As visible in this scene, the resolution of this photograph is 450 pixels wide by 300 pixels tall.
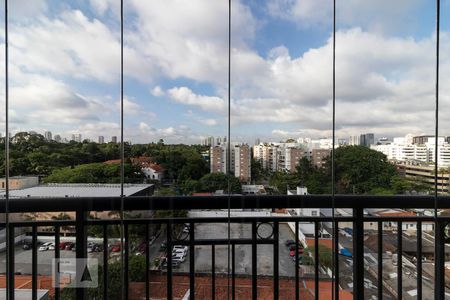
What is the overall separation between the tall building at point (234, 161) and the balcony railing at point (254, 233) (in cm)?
25

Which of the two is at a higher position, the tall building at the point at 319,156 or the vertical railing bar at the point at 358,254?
the tall building at the point at 319,156

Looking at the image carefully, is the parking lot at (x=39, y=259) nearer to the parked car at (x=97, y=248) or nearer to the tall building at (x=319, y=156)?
the parked car at (x=97, y=248)

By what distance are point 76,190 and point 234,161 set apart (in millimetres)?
908

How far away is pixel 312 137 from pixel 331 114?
0.58 feet

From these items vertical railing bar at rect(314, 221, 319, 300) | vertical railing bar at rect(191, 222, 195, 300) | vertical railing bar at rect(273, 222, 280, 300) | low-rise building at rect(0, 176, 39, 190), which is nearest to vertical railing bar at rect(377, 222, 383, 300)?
vertical railing bar at rect(314, 221, 319, 300)

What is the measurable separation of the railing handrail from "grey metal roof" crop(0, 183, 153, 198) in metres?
0.05

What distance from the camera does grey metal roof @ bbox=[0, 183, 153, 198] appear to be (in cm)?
129

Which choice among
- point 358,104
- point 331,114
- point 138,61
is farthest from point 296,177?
point 138,61

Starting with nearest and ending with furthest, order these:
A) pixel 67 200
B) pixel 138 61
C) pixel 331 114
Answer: pixel 67 200, pixel 331 114, pixel 138 61

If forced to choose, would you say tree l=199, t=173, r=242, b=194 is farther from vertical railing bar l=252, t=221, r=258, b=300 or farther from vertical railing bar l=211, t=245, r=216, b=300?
vertical railing bar l=211, t=245, r=216, b=300

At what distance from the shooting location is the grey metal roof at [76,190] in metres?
1.29

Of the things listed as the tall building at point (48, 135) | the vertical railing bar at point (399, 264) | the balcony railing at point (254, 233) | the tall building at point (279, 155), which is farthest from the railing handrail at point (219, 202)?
the tall building at point (48, 135)

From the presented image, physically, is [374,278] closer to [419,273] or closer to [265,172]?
[419,273]

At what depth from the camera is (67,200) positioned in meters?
1.25
